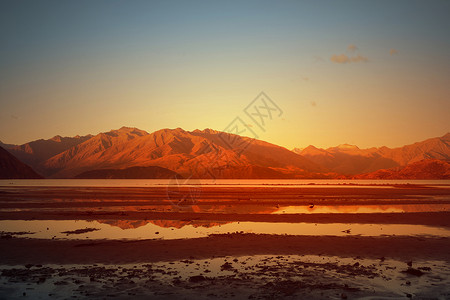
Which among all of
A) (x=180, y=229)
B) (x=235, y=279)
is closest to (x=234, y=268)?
(x=235, y=279)

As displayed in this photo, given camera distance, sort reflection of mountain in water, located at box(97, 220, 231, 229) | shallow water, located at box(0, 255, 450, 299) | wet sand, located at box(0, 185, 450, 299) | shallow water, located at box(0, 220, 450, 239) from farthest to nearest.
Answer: reflection of mountain in water, located at box(97, 220, 231, 229), shallow water, located at box(0, 220, 450, 239), wet sand, located at box(0, 185, 450, 299), shallow water, located at box(0, 255, 450, 299)

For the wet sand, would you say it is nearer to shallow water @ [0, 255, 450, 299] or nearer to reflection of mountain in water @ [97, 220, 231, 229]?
shallow water @ [0, 255, 450, 299]

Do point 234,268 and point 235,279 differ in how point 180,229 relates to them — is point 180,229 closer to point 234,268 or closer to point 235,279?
point 234,268

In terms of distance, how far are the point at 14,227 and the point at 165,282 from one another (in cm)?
2034

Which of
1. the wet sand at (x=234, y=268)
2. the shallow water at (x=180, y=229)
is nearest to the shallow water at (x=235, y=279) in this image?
the wet sand at (x=234, y=268)

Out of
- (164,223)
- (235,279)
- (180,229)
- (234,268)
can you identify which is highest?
(235,279)

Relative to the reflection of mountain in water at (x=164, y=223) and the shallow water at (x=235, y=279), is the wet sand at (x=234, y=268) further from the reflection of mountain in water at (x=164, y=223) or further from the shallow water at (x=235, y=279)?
the reflection of mountain in water at (x=164, y=223)

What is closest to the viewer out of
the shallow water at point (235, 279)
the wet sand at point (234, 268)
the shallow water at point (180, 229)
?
the shallow water at point (235, 279)

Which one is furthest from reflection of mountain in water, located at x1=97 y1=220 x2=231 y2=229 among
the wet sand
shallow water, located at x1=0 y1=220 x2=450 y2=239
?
the wet sand

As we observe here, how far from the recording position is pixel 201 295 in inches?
479

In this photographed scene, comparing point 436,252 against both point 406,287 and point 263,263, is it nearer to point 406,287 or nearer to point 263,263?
point 406,287

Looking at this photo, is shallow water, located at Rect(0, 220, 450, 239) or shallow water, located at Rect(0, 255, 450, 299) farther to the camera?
shallow water, located at Rect(0, 220, 450, 239)

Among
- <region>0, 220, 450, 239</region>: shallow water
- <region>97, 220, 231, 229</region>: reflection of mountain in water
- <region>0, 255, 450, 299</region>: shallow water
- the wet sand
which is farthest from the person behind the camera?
<region>97, 220, 231, 229</region>: reflection of mountain in water

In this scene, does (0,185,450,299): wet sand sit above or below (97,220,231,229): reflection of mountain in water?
above
